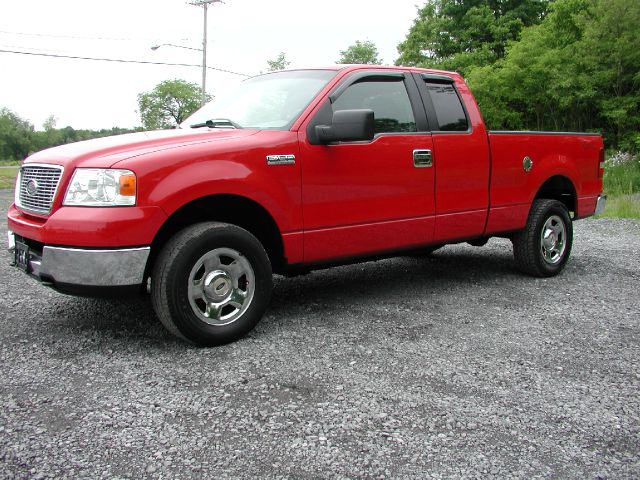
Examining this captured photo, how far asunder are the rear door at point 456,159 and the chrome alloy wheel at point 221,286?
188cm

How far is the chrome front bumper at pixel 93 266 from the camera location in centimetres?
361

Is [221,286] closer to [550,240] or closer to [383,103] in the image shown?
[383,103]

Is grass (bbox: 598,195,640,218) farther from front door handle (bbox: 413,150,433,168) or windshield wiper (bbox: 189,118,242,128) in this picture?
windshield wiper (bbox: 189,118,242,128)

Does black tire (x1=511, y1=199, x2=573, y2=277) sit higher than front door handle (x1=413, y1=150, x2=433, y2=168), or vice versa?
front door handle (x1=413, y1=150, x2=433, y2=168)

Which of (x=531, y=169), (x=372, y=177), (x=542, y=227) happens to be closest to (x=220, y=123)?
(x=372, y=177)

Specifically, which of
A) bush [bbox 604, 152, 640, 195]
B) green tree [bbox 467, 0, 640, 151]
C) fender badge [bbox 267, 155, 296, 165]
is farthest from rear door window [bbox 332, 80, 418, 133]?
green tree [bbox 467, 0, 640, 151]

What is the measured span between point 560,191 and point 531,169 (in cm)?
84

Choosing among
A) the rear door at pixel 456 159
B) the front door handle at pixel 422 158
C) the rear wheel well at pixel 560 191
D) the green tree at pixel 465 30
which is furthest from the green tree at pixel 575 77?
the front door handle at pixel 422 158

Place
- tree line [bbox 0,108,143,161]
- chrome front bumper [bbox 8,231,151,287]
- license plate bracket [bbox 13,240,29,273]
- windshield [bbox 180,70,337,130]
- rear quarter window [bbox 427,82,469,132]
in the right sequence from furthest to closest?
tree line [bbox 0,108,143,161], rear quarter window [bbox 427,82,469,132], windshield [bbox 180,70,337,130], license plate bracket [bbox 13,240,29,273], chrome front bumper [bbox 8,231,151,287]

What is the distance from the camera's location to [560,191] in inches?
258

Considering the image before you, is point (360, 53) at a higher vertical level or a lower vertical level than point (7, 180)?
higher

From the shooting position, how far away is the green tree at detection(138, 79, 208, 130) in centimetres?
9712

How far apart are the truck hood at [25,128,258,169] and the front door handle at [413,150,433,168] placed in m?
1.37

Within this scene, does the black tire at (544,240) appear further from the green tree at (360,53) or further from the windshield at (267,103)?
the green tree at (360,53)
